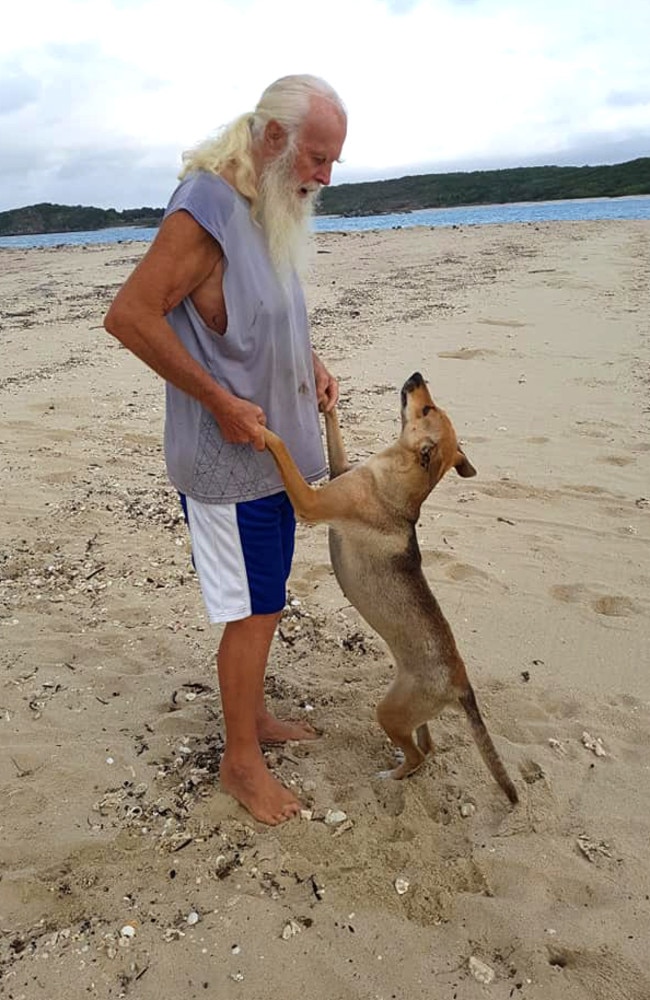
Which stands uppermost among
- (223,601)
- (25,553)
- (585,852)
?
(223,601)

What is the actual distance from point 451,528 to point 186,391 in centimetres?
346

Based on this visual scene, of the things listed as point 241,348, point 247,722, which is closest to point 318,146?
point 241,348

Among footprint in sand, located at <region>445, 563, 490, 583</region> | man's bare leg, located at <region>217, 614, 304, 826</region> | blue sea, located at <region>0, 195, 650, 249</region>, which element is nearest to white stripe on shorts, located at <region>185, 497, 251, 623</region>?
man's bare leg, located at <region>217, 614, 304, 826</region>

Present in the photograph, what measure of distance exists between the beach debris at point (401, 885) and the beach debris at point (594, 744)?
1229 millimetres

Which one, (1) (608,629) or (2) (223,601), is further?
(1) (608,629)

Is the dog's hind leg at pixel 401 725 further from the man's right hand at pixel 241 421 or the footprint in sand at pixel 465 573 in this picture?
the footprint in sand at pixel 465 573

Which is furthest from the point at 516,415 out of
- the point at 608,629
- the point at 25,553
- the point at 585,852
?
the point at 585,852

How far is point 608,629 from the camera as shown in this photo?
4.81 metres

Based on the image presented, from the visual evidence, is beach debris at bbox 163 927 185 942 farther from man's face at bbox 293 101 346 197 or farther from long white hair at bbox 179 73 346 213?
man's face at bbox 293 101 346 197

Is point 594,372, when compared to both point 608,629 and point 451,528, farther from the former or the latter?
point 608,629

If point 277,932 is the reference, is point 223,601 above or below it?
above

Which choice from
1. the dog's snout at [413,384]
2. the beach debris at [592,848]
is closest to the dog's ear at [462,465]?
the dog's snout at [413,384]

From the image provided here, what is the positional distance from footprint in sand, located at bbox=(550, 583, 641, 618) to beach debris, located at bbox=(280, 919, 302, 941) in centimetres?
284

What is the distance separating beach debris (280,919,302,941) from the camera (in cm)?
289
